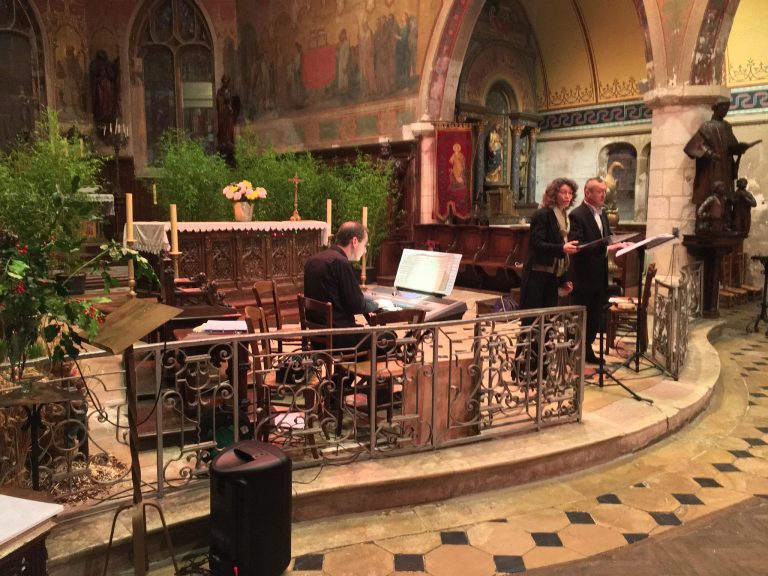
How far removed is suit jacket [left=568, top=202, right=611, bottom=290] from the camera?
5414mm

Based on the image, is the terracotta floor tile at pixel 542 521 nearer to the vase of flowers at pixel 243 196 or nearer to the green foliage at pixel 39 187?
the green foliage at pixel 39 187

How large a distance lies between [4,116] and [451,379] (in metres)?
14.2

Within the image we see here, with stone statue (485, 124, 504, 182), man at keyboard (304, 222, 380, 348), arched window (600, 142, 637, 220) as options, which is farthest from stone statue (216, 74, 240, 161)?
man at keyboard (304, 222, 380, 348)

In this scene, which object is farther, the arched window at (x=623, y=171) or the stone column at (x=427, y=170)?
the arched window at (x=623, y=171)

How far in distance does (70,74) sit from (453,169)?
9.35m

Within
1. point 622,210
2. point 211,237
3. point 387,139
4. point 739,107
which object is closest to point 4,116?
point 387,139

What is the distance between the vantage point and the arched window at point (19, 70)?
1410cm

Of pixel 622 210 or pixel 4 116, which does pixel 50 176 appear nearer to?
pixel 4 116

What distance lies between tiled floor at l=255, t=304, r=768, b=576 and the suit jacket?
139cm

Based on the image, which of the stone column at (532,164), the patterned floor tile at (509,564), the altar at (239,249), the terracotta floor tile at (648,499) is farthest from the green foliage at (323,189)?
the patterned floor tile at (509,564)

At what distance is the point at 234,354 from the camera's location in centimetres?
336

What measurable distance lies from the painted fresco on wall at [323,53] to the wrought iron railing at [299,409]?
8674 millimetres

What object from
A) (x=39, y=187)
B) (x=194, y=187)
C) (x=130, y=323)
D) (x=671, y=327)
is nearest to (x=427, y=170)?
(x=194, y=187)

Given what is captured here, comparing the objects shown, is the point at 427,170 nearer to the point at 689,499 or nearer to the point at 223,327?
the point at 223,327
